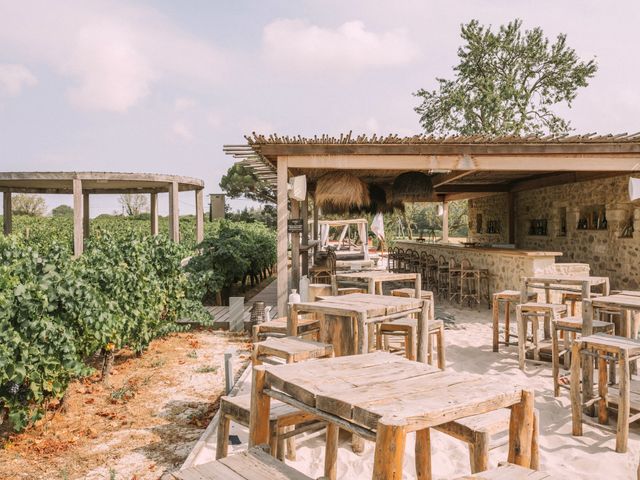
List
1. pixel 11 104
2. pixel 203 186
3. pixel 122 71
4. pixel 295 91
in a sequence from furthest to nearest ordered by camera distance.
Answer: pixel 11 104, pixel 295 91, pixel 122 71, pixel 203 186

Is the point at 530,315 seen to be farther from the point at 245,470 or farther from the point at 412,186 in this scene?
the point at 245,470

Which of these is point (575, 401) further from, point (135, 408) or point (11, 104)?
point (11, 104)

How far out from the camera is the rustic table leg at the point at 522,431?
184cm

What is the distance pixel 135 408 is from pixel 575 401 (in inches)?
155

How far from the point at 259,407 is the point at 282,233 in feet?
18.2

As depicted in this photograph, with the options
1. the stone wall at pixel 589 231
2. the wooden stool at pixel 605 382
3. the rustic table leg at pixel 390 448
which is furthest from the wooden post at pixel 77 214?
the stone wall at pixel 589 231

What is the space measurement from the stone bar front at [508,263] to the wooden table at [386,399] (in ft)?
24.1

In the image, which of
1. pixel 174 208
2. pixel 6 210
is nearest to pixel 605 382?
pixel 174 208

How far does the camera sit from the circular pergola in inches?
349

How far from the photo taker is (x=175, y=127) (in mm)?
38312

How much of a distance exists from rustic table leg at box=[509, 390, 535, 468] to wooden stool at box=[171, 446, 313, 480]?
2.66 feet

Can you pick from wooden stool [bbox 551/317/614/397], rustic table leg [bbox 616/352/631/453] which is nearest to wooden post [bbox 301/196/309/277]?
wooden stool [bbox 551/317/614/397]

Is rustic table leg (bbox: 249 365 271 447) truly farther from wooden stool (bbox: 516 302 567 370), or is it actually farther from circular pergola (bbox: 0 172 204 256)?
circular pergola (bbox: 0 172 204 256)

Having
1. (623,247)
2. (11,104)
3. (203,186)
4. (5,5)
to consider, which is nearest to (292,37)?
(203,186)
